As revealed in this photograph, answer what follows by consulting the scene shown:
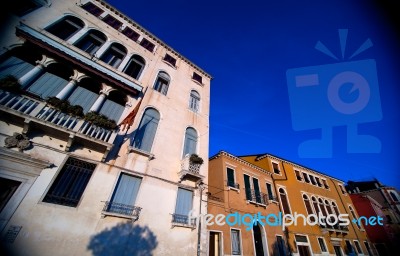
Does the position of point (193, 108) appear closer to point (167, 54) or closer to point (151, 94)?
point (151, 94)

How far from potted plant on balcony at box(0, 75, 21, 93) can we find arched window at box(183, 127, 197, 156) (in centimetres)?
876

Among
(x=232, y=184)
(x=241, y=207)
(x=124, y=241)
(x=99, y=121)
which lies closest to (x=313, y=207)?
(x=241, y=207)

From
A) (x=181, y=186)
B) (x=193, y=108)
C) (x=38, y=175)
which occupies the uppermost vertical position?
(x=193, y=108)

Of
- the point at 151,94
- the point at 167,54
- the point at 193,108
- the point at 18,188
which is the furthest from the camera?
the point at 167,54

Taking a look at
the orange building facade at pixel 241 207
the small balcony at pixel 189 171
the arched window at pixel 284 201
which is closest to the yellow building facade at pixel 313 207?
the arched window at pixel 284 201

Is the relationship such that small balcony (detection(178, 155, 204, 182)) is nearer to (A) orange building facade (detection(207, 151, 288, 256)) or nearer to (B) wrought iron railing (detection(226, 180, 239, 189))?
(A) orange building facade (detection(207, 151, 288, 256))

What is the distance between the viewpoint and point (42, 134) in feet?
23.5

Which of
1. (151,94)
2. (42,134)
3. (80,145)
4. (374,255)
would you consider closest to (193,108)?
(151,94)

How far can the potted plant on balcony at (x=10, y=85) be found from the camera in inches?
262

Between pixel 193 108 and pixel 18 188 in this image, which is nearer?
pixel 18 188

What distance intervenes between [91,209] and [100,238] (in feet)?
3.89

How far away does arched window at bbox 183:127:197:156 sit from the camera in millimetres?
12359

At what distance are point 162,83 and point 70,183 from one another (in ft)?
32.6

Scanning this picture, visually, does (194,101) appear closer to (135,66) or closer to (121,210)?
(135,66)
